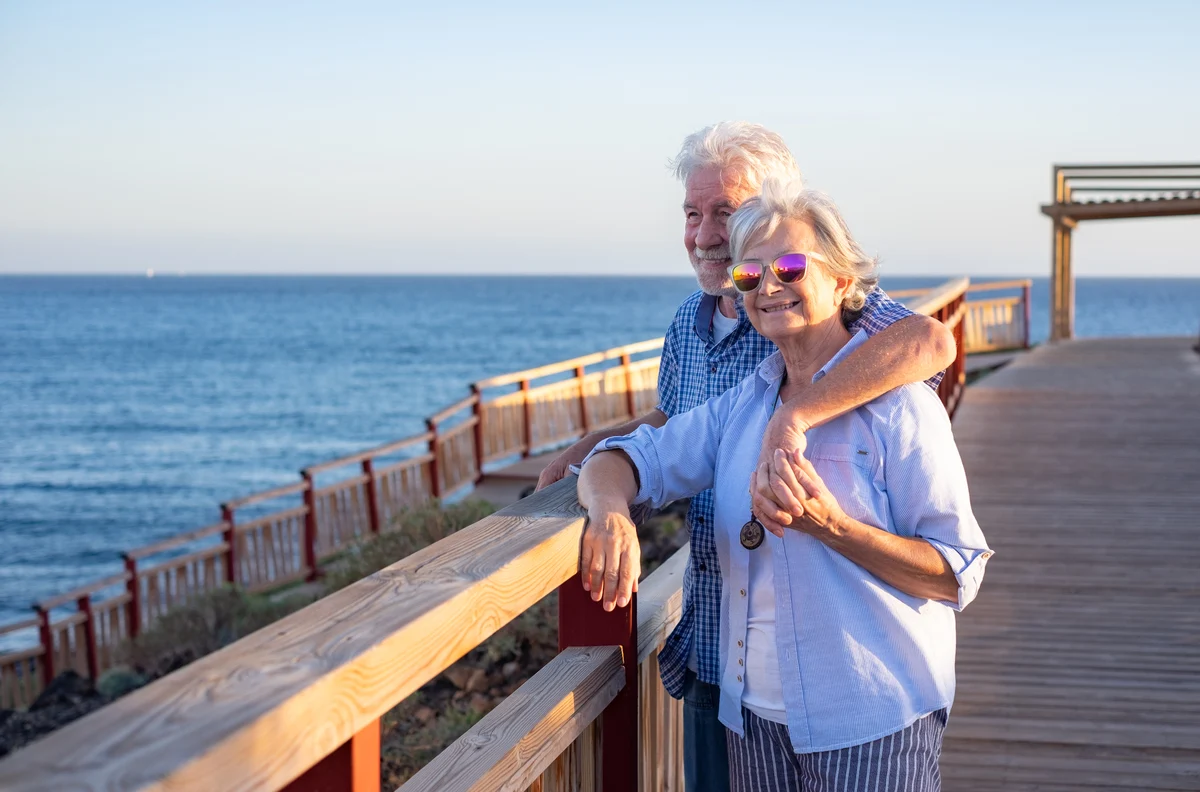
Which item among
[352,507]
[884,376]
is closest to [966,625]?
[884,376]

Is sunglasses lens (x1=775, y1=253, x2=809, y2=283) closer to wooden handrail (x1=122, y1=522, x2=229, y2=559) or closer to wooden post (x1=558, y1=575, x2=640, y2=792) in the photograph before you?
wooden post (x1=558, y1=575, x2=640, y2=792)

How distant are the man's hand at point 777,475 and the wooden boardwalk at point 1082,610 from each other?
1930 millimetres

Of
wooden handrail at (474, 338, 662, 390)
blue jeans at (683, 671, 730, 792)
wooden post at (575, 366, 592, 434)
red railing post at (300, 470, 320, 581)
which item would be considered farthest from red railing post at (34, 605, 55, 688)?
blue jeans at (683, 671, 730, 792)

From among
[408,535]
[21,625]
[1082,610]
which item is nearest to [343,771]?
[1082,610]

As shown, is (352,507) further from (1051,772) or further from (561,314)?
(561,314)

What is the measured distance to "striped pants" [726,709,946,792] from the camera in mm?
1912

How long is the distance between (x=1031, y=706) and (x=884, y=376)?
101 inches

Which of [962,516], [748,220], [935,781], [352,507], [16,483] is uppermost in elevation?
[748,220]

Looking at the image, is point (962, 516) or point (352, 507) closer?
point (962, 516)

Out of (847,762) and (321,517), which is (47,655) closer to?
(321,517)

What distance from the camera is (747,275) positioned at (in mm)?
2006

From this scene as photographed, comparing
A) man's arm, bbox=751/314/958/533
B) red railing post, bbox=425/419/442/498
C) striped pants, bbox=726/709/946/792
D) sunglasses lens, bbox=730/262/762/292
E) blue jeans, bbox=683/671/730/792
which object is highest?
sunglasses lens, bbox=730/262/762/292

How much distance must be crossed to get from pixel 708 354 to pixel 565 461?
387 millimetres

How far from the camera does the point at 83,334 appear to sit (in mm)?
107375
